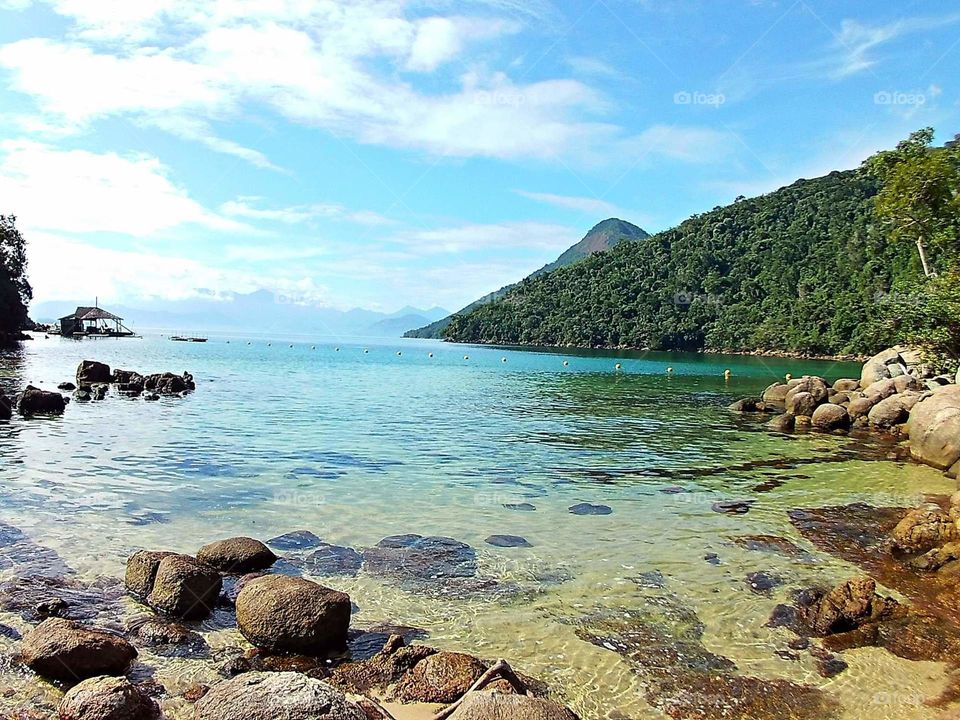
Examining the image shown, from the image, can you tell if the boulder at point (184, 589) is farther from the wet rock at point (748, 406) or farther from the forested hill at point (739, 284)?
the forested hill at point (739, 284)

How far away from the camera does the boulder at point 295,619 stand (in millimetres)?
7914

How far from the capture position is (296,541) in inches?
485

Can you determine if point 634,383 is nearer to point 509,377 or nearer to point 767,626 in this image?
point 509,377

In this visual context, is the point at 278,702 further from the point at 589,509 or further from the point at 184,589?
the point at 589,509

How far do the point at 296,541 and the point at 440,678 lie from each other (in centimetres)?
586

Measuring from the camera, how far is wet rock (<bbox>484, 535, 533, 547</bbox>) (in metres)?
12.5

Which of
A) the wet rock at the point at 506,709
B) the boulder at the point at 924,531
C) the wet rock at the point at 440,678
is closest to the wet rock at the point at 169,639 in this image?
the wet rock at the point at 440,678

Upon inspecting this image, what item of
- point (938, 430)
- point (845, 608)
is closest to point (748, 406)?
point (938, 430)

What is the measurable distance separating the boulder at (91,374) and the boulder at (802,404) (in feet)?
128

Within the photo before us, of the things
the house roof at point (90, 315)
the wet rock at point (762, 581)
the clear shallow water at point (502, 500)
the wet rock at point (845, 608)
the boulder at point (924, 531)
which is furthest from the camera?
the house roof at point (90, 315)

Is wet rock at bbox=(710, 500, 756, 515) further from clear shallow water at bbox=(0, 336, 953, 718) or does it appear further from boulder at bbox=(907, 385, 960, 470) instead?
boulder at bbox=(907, 385, 960, 470)

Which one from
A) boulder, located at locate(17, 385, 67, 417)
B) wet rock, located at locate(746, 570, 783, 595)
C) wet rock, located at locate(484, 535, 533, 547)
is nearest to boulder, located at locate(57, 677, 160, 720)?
wet rock, located at locate(484, 535, 533, 547)

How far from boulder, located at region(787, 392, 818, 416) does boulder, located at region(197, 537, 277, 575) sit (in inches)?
1109

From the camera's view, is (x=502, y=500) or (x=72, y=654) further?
(x=502, y=500)
